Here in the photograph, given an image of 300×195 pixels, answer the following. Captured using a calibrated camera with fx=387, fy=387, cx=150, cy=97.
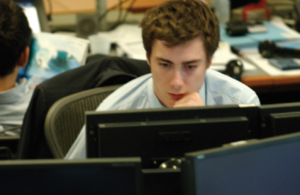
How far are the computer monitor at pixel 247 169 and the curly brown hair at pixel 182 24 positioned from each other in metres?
0.57

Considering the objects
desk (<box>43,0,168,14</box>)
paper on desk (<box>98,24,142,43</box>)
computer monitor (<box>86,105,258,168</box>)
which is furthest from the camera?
desk (<box>43,0,168,14</box>)

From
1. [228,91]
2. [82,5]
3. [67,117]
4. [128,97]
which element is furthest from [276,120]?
[82,5]

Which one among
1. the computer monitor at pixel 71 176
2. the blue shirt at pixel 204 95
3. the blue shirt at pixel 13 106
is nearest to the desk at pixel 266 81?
the blue shirt at pixel 204 95

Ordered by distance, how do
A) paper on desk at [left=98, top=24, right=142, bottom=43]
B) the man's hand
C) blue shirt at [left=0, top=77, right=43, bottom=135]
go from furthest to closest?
paper on desk at [left=98, top=24, right=142, bottom=43], blue shirt at [left=0, top=77, right=43, bottom=135], the man's hand

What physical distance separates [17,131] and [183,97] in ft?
2.26

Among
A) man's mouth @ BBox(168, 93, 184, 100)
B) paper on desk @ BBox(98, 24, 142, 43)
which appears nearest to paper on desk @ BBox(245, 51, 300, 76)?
paper on desk @ BBox(98, 24, 142, 43)

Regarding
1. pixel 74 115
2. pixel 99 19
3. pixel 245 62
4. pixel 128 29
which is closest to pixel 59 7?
pixel 99 19

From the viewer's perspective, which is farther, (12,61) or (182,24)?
(12,61)

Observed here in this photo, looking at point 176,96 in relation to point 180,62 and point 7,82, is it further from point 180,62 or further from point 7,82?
point 7,82

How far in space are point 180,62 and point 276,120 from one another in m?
0.45

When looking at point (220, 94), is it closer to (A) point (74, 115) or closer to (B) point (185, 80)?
(B) point (185, 80)

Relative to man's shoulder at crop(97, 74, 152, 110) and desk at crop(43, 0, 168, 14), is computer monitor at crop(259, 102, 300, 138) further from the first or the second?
desk at crop(43, 0, 168, 14)

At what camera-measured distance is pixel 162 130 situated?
76 centimetres

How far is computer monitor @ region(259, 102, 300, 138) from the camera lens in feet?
2.56
